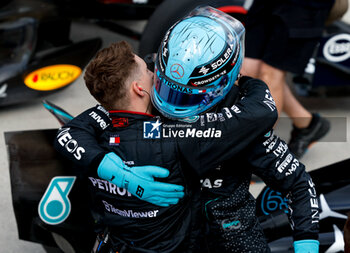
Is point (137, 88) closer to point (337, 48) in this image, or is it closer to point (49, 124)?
point (49, 124)

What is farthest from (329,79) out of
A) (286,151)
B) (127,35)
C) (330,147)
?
(286,151)

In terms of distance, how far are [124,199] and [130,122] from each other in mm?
194

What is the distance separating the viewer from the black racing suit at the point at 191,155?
1274mm

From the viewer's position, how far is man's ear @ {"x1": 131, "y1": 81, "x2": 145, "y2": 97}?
1.32 metres

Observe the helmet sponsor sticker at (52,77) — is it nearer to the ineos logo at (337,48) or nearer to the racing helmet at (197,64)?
the ineos logo at (337,48)

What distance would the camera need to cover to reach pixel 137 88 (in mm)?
1330

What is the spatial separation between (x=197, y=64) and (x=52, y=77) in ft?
7.08

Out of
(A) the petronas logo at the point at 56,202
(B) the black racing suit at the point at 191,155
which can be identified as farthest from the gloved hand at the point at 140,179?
(A) the petronas logo at the point at 56,202

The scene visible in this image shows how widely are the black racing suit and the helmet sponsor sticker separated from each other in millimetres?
1859

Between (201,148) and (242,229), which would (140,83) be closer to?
(201,148)

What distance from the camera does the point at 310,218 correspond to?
134 cm

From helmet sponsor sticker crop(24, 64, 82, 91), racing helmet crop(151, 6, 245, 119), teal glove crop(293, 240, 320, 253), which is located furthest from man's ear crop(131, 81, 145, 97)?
helmet sponsor sticker crop(24, 64, 82, 91)

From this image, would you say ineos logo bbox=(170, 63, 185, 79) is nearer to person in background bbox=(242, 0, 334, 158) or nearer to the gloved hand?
the gloved hand

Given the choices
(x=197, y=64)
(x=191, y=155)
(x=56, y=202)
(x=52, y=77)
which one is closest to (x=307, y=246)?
(x=191, y=155)
